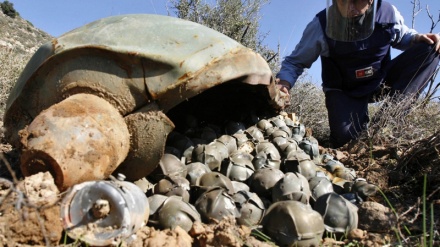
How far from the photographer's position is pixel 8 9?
80.1ft

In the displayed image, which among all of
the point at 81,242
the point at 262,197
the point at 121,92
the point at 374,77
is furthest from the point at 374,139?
the point at 81,242

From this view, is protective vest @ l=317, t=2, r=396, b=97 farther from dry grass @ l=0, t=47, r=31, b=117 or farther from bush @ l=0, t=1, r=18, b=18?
bush @ l=0, t=1, r=18, b=18

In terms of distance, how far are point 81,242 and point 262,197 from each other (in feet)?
3.81

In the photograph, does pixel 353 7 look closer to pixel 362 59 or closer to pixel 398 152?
pixel 362 59

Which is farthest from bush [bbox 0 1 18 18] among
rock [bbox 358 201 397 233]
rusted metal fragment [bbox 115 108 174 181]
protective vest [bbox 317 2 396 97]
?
rock [bbox 358 201 397 233]

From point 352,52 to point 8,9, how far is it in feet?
80.1

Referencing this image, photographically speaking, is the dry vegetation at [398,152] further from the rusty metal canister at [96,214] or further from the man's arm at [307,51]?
the rusty metal canister at [96,214]

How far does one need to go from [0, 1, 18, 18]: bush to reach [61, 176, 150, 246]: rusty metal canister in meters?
25.7

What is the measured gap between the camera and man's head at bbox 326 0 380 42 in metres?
4.58

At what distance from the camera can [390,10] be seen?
16.3 feet

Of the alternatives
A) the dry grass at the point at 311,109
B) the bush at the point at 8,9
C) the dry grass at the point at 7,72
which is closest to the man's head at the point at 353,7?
the dry grass at the point at 311,109

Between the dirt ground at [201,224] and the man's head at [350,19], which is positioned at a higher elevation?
the man's head at [350,19]

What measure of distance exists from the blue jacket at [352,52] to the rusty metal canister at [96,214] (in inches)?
134

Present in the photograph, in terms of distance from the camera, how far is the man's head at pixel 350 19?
15.0ft
